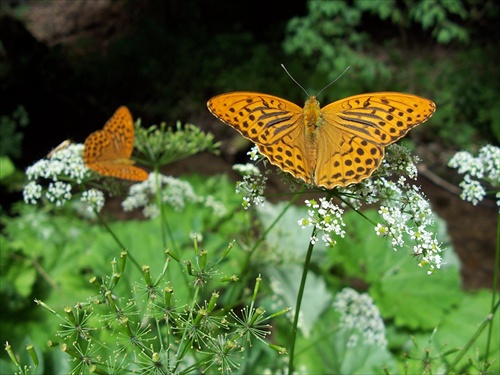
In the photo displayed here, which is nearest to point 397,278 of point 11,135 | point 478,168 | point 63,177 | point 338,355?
point 338,355

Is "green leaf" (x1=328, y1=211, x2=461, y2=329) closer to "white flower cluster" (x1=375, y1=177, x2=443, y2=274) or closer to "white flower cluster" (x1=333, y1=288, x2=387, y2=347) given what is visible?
"white flower cluster" (x1=333, y1=288, x2=387, y2=347)

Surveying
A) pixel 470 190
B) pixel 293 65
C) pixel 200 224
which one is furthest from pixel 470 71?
pixel 470 190

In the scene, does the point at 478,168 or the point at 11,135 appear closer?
the point at 478,168

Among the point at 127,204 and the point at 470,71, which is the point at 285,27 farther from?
the point at 127,204

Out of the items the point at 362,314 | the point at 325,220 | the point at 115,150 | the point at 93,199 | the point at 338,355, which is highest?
the point at 325,220

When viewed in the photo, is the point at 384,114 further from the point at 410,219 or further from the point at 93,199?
the point at 93,199

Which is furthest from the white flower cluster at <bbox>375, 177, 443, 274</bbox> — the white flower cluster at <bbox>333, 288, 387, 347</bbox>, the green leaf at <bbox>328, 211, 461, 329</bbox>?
the green leaf at <bbox>328, 211, 461, 329</bbox>
